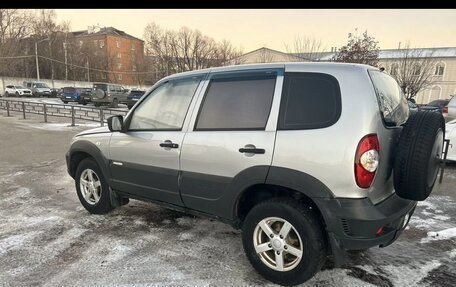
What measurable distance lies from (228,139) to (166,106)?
39.3 inches

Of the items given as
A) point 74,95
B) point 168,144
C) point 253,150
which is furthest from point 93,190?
point 74,95

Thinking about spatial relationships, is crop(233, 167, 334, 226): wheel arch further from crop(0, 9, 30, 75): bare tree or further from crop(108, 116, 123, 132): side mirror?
crop(0, 9, 30, 75): bare tree

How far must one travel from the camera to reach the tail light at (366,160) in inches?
92.3

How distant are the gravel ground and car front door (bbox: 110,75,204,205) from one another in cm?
53

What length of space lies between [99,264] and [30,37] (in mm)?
64943

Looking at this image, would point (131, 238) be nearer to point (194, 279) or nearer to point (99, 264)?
point (99, 264)

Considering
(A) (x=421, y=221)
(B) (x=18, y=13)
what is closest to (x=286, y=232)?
(A) (x=421, y=221)

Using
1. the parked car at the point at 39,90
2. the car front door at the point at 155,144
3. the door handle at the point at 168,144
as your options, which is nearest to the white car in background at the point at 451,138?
the car front door at the point at 155,144

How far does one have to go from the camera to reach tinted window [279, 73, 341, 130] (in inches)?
97.7

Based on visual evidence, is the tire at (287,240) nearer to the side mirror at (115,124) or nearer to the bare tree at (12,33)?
the side mirror at (115,124)

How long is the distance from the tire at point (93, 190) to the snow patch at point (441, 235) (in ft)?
12.4

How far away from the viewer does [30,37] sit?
184 feet

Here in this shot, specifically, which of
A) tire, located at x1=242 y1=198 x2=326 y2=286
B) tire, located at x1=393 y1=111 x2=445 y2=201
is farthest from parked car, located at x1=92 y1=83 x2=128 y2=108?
tire, located at x1=393 y1=111 x2=445 y2=201

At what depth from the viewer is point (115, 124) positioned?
377 cm
